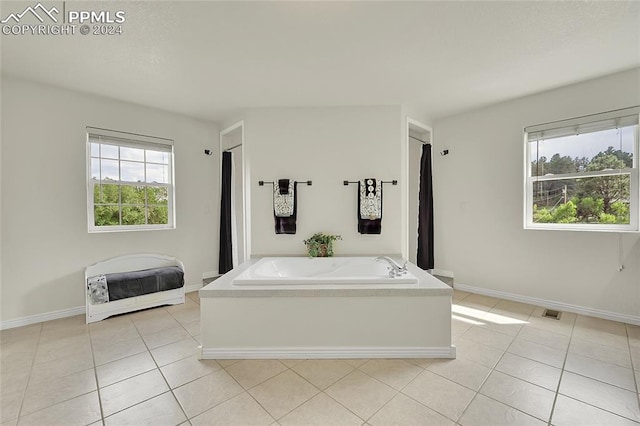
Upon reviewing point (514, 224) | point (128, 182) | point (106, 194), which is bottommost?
point (514, 224)

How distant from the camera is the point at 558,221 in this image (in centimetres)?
293

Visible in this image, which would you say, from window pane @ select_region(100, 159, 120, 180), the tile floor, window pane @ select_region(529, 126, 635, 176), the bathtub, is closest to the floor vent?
the tile floor

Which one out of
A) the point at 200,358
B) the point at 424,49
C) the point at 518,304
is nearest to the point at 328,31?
the point at 424,49

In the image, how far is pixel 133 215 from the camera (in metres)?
3.23

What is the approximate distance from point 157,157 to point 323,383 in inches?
127

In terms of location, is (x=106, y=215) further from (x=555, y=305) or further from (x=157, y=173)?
(x=555, y=305)

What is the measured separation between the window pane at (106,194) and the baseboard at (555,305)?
443 cm

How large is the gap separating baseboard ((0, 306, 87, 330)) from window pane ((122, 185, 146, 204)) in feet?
4.08

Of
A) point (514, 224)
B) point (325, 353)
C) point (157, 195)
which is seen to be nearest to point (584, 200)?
point (514, 224)

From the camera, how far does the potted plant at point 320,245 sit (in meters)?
3.08

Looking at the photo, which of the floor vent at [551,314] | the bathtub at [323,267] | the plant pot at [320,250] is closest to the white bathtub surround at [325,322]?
the bathtub at [323,267]

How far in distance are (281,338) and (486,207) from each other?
9.60 ft

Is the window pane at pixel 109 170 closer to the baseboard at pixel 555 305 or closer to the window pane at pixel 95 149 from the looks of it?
the window pane at pixel 95 149

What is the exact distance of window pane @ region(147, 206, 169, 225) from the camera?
3361 mm
